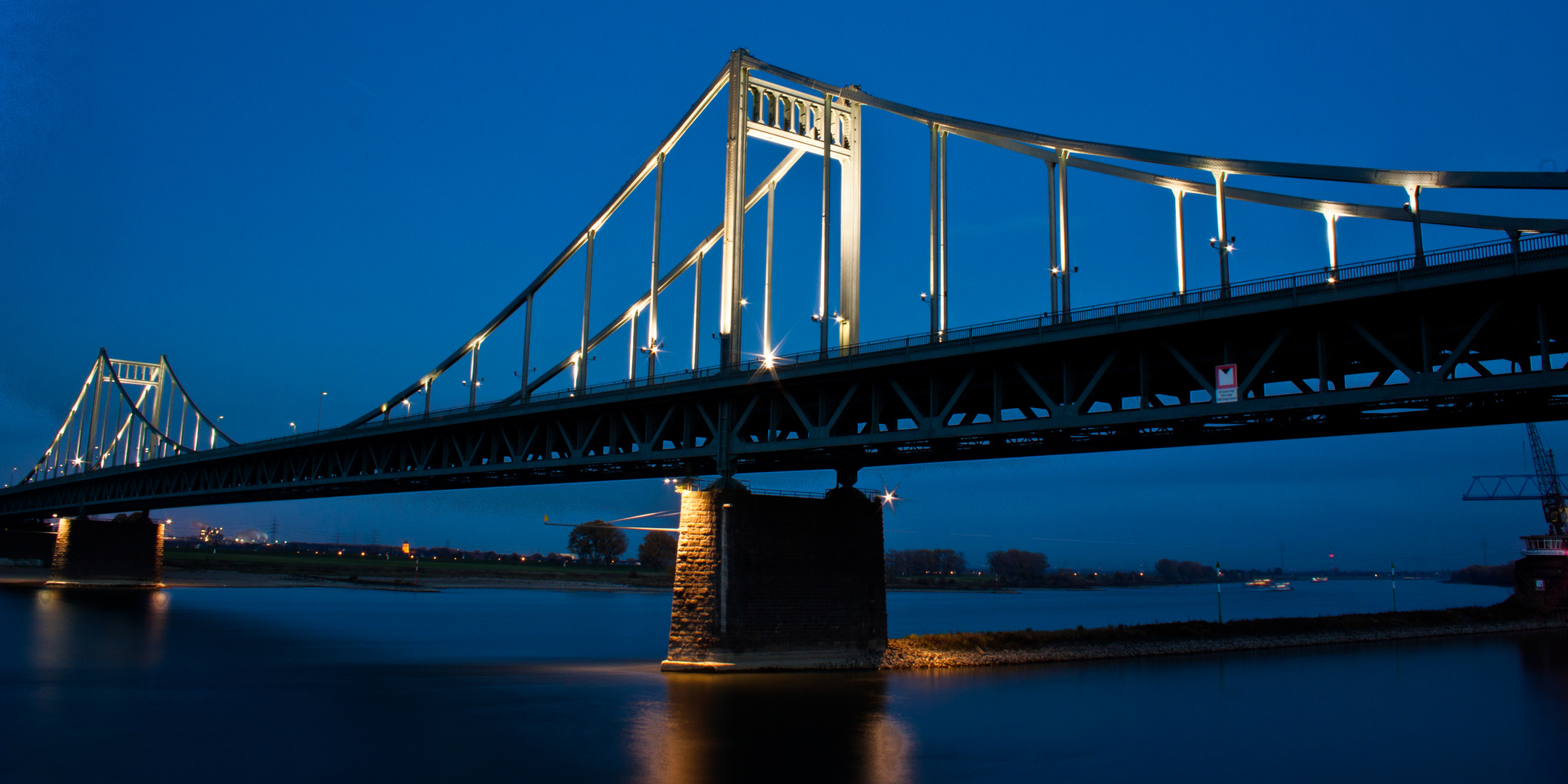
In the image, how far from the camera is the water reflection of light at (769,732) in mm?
20031

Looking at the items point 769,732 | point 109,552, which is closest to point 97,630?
point 769,732

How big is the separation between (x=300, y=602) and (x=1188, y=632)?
7005 centimetres

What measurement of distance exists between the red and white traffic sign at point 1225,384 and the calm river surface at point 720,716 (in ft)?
25.7

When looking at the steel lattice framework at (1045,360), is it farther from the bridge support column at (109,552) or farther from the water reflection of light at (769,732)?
the bridge support column at (109,552)

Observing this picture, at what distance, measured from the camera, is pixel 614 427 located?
3850 centimetres

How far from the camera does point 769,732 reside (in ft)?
76.7

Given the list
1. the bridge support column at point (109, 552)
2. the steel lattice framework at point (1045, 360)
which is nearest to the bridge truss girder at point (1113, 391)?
the steel lattice framework at point (1045, 360)

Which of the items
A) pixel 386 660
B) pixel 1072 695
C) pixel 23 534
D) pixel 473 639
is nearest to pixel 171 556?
pixel 23 534

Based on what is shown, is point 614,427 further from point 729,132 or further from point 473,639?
point 473,639

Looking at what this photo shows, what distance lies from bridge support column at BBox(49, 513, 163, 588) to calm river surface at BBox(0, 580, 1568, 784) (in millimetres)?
42786

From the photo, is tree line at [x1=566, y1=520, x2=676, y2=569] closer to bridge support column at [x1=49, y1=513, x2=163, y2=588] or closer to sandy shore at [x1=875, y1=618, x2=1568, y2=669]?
bridge support column at [x1=49, y1=513, x2=163, y2=588]

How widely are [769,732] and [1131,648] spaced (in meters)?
23.6

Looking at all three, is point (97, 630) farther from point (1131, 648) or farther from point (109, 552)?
point (109, 552)

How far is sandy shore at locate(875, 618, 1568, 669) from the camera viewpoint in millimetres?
35781
